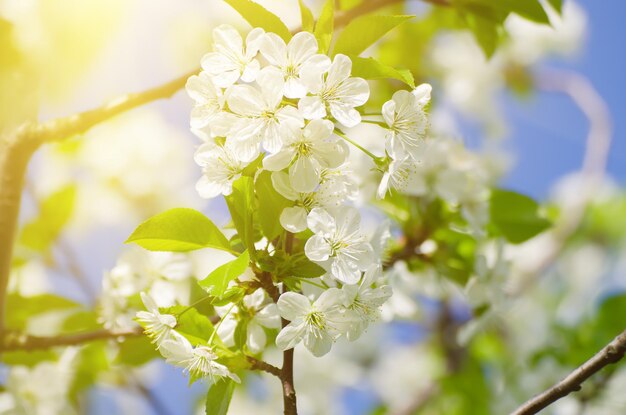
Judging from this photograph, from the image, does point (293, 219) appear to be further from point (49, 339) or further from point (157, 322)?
point (49, 339)

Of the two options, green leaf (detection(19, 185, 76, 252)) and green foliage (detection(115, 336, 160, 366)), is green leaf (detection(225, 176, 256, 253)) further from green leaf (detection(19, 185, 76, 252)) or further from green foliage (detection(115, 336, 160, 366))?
green leaf (detection(19, 185, 76, 252))

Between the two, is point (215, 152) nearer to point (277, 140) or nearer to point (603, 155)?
point (277, 140)

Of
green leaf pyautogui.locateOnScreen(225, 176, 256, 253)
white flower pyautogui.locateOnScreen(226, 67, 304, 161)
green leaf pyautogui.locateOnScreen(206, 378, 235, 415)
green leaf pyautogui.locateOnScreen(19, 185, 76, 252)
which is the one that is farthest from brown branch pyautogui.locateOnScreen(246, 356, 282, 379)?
green leaf pyautogui.locateOnScreen(19, 185, 76, 252)

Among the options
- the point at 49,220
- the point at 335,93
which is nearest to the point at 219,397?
the point at 335,93

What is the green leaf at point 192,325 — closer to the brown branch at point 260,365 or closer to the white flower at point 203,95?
the brown branch at point 260,365

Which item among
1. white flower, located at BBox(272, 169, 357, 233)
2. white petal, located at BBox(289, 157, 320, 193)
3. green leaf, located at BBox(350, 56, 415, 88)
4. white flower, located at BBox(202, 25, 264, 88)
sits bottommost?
white flower, located at BBox(272, 169, 357, 233)
